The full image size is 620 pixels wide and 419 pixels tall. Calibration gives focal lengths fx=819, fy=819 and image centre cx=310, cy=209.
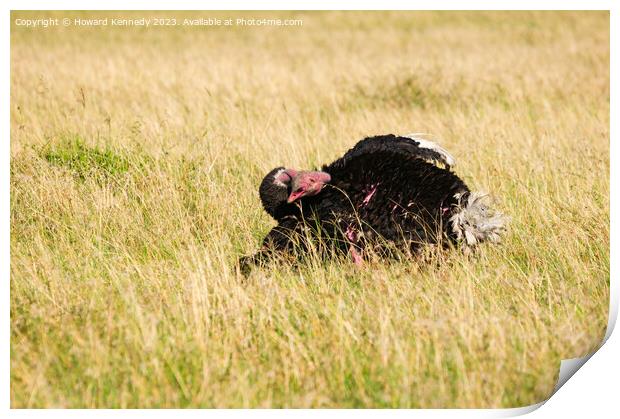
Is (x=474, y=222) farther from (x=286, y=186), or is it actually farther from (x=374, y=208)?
(x=286, y=186)

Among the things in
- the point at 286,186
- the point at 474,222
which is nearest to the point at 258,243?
the point at 286,186

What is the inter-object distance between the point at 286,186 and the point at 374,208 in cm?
61

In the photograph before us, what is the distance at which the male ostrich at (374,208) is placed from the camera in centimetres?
524

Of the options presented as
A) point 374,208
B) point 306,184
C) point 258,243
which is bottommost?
point 258,243

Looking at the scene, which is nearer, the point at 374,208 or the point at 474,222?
the point at 374,208

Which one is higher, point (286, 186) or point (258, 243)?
point (286, 186)

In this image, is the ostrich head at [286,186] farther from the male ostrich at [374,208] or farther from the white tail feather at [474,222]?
the white tail feather at [474,222]

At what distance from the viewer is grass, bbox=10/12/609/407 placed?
4.26m

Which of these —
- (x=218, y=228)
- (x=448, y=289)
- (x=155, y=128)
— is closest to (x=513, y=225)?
(x=448, y=289)

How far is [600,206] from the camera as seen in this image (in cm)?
668

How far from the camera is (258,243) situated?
6.12 metres

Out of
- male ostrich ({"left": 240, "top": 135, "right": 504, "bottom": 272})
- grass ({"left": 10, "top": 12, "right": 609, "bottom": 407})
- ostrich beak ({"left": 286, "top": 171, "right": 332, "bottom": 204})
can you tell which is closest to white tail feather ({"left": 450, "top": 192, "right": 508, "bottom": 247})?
male ostrich ({"left": 240, "top": 135, "right": 504, "bottom": 272})

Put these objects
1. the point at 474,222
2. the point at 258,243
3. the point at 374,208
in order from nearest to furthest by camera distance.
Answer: the point at 374,208 < the point at 474,222 < the point at 258,243

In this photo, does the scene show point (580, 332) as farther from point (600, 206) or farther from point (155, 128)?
point (155, 128)
